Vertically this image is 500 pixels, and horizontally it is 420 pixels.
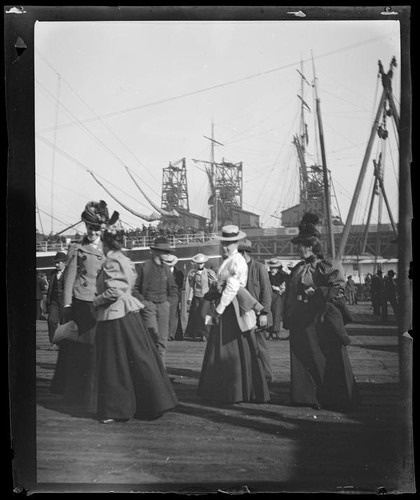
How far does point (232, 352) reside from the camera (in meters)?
7.75

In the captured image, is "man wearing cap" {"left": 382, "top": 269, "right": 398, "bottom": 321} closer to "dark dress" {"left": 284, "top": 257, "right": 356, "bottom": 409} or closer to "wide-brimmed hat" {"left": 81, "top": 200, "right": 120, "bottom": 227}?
"dark dress" {"left": 284, "top": 257, "right": 356, "bottom": 409}

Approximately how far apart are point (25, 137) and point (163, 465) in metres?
4.02

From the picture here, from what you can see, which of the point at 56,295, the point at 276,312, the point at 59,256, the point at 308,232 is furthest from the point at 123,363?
the point at 308,232

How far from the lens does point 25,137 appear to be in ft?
25.7

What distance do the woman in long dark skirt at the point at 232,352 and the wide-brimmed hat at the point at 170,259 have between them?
66cm

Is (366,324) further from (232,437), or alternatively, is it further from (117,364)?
(117,364)

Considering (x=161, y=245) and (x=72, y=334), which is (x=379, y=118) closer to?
(x=161, y=245)

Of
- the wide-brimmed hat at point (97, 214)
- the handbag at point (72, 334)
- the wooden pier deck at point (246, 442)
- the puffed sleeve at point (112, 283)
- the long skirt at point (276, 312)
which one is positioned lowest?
the wooden pier deck at point (246, 442)

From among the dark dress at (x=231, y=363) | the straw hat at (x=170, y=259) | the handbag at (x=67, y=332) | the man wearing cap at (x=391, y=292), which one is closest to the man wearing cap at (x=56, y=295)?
the handbag at (x=67, y=332)

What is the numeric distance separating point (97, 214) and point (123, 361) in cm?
170

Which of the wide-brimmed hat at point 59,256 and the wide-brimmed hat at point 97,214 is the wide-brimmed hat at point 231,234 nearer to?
the wide-brimmed hat at point 97,214

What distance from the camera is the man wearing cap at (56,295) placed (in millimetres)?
7852

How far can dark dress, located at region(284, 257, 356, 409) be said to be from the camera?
25.0 ft

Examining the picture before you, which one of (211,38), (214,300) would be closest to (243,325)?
(214,300)
